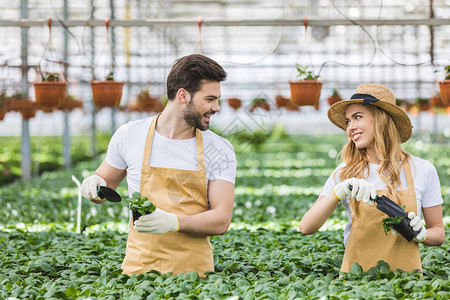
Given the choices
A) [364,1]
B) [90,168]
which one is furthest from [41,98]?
[364,1]

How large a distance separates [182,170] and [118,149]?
1.09 ft

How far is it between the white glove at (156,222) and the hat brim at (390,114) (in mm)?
955

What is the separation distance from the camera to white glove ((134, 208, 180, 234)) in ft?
8.00

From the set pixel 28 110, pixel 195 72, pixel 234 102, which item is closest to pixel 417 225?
pixel 195 72

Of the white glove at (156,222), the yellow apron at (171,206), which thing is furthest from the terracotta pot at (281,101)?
the white glove at (156,222)

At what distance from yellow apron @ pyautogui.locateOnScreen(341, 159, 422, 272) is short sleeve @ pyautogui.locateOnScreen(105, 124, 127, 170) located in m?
1.09

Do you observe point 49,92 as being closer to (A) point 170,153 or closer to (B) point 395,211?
(A) point 170,153

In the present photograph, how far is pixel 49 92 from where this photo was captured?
4.35m

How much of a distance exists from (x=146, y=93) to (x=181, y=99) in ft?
28.7

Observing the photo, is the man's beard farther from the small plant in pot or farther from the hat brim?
the hat brim

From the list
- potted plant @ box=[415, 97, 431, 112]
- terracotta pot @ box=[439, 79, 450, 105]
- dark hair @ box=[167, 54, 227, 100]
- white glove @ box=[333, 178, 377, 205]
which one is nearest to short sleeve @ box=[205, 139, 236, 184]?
dark hair @ box=[167, 54, 227, 100]

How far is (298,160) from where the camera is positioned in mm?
14312

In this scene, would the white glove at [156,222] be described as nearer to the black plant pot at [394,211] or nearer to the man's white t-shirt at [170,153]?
the man's white t-shirt at [170,153]

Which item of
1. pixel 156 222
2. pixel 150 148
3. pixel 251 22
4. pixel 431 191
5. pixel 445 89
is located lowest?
pixel 156 222
